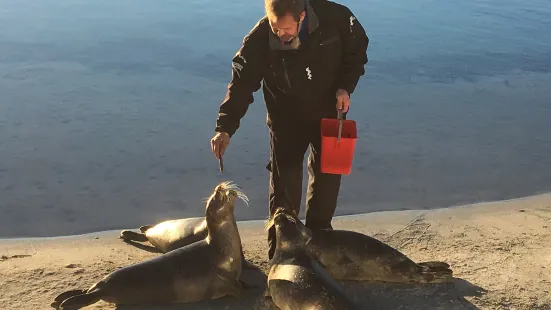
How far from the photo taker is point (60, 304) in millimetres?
3875

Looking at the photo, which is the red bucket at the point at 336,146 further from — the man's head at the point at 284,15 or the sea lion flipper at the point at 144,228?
the sea lion flipper at the point at 144,228

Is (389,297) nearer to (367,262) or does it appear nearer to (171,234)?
(367,262)

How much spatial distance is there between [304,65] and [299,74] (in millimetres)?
61

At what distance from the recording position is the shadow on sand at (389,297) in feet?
13.1

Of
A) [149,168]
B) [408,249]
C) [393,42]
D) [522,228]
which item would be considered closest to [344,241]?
[408,249]

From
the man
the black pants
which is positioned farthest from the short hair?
the black pants

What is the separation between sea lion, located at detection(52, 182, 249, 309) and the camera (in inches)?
154

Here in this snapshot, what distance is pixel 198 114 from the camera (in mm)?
7316

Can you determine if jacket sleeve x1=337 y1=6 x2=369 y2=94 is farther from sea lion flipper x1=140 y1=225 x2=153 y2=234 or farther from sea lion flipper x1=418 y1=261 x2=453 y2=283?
sea lion flipper x1=140 y1=225 x2=153 y2=234

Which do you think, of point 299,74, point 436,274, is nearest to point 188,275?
point 299,74

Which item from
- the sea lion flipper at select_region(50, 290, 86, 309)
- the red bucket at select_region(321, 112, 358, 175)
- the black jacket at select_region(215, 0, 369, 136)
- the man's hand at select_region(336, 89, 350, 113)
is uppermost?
the black jacket at select_region(215, 0, 369, 136)

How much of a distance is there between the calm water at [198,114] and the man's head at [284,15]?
2.01m

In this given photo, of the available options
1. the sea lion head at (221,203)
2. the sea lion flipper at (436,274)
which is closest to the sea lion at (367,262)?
the sea lion flipper at (436,274)

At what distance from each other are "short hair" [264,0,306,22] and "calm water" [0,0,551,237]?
210cm
